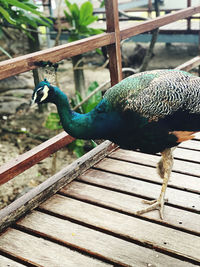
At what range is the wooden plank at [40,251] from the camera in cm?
179

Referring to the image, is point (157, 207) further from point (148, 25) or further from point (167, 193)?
point (148, 25)

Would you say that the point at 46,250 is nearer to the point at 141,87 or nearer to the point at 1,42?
the point at 141,87

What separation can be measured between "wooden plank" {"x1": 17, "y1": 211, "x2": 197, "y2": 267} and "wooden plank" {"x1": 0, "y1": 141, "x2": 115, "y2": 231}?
6 centimetres

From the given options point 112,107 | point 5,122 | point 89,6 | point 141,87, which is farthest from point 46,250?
point 5,122

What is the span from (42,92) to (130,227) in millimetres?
820

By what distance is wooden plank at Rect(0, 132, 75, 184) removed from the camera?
2.03 metres

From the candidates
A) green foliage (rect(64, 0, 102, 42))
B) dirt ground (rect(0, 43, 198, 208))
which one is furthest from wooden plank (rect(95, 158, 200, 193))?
green foliage (rect(64, 0, 102, 42))

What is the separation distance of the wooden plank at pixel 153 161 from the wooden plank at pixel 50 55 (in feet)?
2.60

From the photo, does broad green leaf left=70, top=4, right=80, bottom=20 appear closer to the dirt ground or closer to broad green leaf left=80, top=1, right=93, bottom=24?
broad green leaf left=80, top=1, right=93, bottom=24

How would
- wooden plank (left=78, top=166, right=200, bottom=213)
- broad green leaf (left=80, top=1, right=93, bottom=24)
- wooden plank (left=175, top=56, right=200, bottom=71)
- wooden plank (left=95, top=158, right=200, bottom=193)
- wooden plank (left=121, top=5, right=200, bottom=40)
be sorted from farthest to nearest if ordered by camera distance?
broad green leaf (left=80, top=1, right=93, bottom=24) < wooden plank (left=175, top=56, right=200, bottom=71) < wooden plank (left=121, top=5, right=200, bottom=40) < wooden plank (left=95, top=158, right=200, bottom=193) < wooden plank (left=78, top=166, right=200, bottom=213)

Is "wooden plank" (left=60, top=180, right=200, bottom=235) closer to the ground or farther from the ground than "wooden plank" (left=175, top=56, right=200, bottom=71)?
closer to the ground

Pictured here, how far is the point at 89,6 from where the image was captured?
162 inches

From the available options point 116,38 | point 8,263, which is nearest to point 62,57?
point 116,38

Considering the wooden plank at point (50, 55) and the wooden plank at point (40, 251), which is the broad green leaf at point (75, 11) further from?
the wooden plank at point (40, 251)
